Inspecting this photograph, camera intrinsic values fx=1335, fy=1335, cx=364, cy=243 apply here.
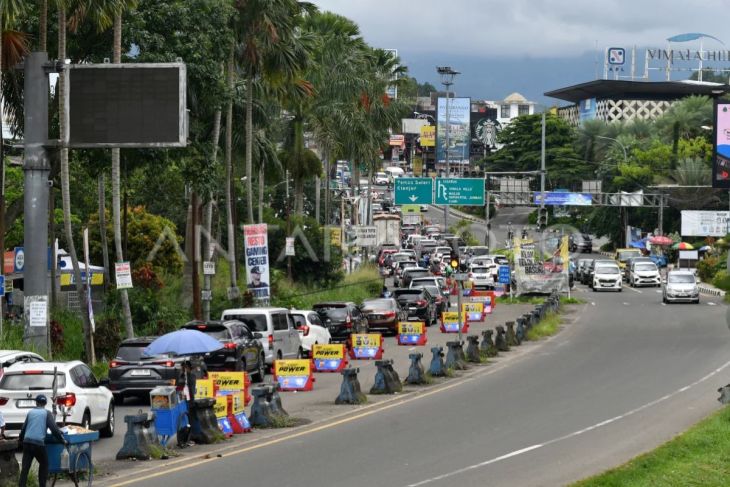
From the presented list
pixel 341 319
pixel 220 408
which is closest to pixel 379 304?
pixel 341 319

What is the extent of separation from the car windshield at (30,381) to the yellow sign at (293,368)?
33.1 ft

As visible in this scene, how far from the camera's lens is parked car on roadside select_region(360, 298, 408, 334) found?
47875 mm

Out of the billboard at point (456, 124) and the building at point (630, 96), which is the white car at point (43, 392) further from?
the building at point (630, 96)

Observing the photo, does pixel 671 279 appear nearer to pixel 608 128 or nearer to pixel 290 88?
pixel 290 88

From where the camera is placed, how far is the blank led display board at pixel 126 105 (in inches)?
1137

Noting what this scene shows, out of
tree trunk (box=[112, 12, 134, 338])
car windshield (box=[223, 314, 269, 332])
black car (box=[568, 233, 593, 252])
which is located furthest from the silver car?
black car (box=[568, 233, 593, 252])

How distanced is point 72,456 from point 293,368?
14739mm

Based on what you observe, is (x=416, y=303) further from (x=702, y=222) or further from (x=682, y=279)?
(x=702, y=222)

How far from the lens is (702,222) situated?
103m

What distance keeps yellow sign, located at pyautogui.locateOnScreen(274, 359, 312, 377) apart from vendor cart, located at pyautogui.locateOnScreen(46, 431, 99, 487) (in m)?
14.0

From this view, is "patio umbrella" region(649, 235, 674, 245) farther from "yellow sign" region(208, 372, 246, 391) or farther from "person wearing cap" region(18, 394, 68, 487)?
"person wearing cap" region(18, 394, 68, 487)

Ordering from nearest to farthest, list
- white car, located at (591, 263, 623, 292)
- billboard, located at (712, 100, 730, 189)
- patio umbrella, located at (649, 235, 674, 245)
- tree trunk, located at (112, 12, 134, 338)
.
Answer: tree trunk, located at (112, 12, 134, 338) → billboard, located at (712, 100, 730, 189) → white car, located at (591, 263, 623, 292) → patio umbrella, located at (649, 235, 674, 245)

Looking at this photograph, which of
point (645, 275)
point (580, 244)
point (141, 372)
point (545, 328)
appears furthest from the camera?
point (580, 244)

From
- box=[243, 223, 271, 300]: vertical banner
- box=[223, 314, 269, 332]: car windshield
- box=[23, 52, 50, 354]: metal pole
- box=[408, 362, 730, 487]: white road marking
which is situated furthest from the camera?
box=[243, 223, 271, 300]: vertical banner
